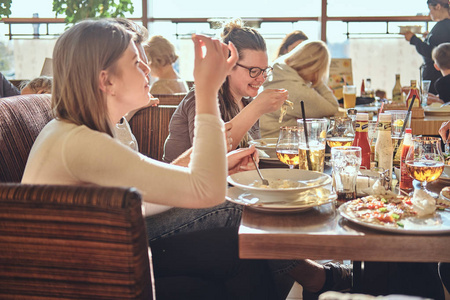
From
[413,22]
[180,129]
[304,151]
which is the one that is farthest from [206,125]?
[413,22]

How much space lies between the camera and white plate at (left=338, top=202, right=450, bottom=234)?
1.06m

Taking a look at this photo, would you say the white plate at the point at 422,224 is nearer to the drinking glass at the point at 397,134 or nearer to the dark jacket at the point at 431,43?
the drinking glass at the point at 397,134

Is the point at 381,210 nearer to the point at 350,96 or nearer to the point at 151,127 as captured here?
the point at 151,127

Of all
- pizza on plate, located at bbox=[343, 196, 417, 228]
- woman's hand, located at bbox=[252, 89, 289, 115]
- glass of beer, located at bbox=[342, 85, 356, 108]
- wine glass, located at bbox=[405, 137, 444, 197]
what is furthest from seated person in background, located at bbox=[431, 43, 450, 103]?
pizza on plate, located at bbox=[343, 196, 417, 228]

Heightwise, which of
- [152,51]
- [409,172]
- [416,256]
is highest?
[152,51]

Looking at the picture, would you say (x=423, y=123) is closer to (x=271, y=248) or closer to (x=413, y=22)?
(x=271, y=248)

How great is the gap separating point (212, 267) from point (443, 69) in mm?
3760

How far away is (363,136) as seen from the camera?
171cm

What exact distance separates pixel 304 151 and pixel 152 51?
2.82 metres

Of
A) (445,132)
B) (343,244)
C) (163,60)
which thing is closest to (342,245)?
(343,244)

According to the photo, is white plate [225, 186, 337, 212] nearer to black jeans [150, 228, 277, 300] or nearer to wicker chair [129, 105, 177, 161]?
black jeans [150, 228, 277, 300]

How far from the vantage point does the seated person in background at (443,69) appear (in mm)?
4285

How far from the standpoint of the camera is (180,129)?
7.07 ft

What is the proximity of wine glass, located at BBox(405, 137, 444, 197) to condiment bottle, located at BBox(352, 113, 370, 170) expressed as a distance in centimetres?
22
